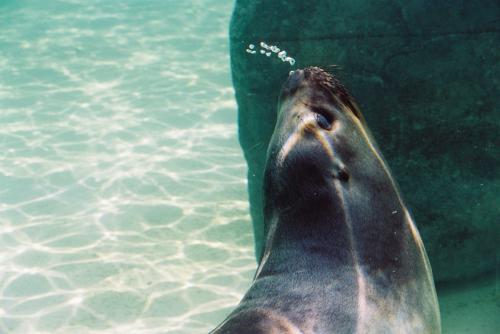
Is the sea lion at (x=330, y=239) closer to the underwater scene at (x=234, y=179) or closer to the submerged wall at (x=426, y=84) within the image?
the underwater scene at (x=234, y=179)

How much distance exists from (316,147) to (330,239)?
29 cm

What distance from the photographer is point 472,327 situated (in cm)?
427

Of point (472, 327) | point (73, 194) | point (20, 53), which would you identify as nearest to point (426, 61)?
point (472, 327)

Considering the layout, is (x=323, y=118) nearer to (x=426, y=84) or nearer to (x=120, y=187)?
(x=426, y=84)

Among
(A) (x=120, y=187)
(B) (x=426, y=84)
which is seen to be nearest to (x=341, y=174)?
(B) (x=426, y=84)

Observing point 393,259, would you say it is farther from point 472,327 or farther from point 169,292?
point 169,292

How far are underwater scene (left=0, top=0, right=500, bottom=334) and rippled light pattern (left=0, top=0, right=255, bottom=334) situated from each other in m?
0.02

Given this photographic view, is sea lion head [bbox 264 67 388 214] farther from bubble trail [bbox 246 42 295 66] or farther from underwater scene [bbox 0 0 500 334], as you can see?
bubble trail [bbox 246 42 295 66]

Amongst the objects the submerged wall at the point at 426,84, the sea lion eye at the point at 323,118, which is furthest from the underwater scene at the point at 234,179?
the sea lion eye at the point at 323,118

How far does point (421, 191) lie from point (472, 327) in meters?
1.24

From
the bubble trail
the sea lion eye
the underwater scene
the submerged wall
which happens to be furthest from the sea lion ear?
the bubble trail

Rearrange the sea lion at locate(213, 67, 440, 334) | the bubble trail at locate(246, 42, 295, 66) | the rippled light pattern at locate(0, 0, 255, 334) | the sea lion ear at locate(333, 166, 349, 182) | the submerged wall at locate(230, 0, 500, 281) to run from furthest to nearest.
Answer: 1. the rippled light pattern at locate(0, 0, 255, 334)
2. the bubble trail at locate(246, 42, 295, 66)
3. the submerged wall at locate(230, 0, 500, 281)
4. the sea lion ear at locate(333, 166, 349, 182)
5. the sea lion at locate(213, 67, 440, 334)

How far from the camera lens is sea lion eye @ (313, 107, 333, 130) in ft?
5.32

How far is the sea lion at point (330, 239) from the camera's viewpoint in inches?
54.1
